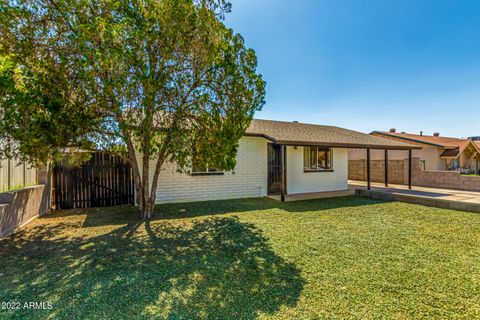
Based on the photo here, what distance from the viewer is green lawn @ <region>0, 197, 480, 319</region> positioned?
105 inches

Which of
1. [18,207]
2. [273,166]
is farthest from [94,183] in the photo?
[273,166]

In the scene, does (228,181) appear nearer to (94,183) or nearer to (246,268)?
(94,183)

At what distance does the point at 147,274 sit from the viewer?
346cm

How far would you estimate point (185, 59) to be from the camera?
5449mm

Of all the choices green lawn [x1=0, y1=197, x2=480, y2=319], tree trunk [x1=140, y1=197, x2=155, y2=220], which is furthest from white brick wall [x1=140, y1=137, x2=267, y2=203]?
green lawn [x1=0, y1=197, x2=480, y2=319]

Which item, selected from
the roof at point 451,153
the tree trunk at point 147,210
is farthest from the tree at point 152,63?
the roof at point 451,153

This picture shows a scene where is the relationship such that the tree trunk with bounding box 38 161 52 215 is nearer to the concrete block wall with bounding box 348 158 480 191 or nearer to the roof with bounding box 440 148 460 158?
the concrete block wall with bounding box 348 158 480 191

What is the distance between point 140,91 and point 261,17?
18.8 feet

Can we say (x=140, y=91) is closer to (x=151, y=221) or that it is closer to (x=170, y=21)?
(x=170, y=21)

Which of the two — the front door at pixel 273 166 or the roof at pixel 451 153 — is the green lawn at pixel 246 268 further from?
the roof at pixel 451 153

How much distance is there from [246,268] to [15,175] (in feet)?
24.0

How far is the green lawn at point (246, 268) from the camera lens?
8.75 ft

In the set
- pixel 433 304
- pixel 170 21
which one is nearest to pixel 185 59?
pixel 170 21

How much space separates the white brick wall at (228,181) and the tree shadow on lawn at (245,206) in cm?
49
